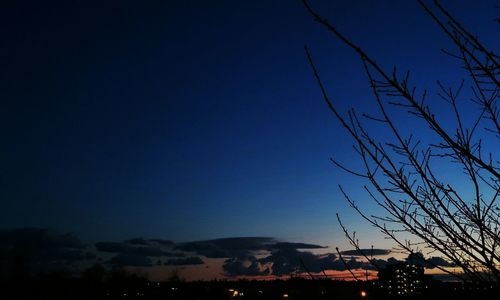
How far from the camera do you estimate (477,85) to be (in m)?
2.11

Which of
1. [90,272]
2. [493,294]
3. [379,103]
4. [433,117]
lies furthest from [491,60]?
[90,272]

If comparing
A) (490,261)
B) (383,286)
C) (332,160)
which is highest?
(332,160)

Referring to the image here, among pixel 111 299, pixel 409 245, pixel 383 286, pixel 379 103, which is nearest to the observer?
pixel 379 103

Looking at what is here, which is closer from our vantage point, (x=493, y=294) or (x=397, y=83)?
(x=397, y=83)

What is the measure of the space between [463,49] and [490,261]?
0.94 metres

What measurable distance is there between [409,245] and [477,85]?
3.68 ft

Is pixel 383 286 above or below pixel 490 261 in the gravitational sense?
below

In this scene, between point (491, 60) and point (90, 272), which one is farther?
point (90, 272)

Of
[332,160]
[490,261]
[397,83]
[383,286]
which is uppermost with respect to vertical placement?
[397,83]

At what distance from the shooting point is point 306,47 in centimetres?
181

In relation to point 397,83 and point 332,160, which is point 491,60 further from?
point 332,160

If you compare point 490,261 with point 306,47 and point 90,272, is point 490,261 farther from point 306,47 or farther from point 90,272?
point 90,272

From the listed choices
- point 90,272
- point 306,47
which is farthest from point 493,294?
point 90,272

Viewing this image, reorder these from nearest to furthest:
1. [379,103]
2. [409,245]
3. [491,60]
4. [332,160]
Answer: [491,60], [379,103], [332,160], [409,245]
